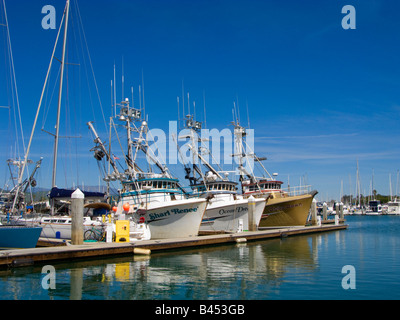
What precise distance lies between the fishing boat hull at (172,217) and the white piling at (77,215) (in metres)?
6.36

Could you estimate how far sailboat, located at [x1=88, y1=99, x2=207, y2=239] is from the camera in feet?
91.1

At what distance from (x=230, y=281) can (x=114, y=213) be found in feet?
52.1

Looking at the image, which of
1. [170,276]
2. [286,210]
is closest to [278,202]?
[286,210]

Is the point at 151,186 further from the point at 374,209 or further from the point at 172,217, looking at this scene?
the point at 374,209

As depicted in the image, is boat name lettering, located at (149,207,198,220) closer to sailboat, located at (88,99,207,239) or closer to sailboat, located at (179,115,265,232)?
sailboat, located at (88,99,207,239)

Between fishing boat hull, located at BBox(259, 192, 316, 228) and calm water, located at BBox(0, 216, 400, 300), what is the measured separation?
1706 centimetres

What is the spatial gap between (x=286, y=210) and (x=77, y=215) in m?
26.3

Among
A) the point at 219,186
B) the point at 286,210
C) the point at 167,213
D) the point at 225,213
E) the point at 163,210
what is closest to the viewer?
the point at 163,210

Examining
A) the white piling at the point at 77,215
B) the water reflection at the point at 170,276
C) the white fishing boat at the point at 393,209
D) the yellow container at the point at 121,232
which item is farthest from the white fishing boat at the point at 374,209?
the white piling at the point at 77,215

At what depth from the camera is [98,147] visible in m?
33.7

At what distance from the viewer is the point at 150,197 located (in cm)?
2972

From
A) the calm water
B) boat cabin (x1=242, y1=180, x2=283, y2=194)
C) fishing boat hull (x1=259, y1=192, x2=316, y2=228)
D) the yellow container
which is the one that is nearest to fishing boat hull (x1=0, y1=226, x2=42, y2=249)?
the calm water
